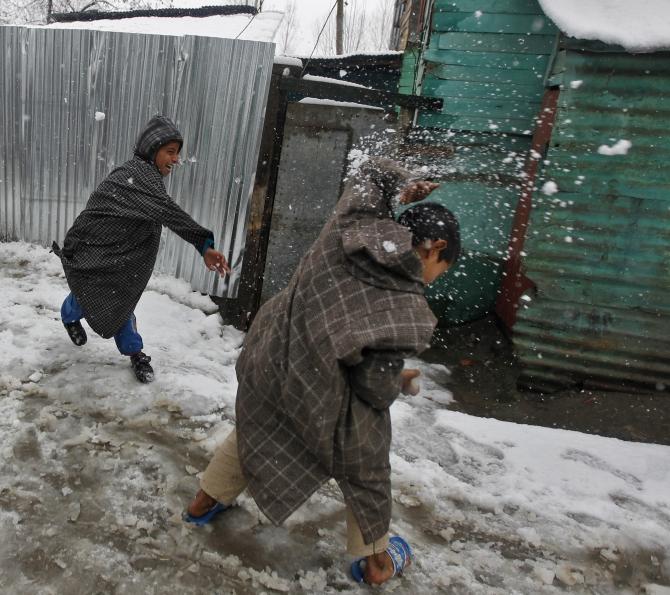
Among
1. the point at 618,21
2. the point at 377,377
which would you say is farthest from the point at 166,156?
the point at 618,21

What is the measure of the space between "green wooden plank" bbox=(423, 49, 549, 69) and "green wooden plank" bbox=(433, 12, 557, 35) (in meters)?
0.23

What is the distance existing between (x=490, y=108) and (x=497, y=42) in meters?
0.68

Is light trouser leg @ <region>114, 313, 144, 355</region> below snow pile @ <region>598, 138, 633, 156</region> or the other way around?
A: below

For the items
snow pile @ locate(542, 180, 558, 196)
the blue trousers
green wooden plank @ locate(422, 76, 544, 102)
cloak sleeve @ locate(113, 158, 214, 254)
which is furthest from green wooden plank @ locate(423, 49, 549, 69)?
the blue trousers

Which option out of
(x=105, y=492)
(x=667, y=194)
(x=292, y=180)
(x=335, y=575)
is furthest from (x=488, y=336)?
(x=105, y=492)

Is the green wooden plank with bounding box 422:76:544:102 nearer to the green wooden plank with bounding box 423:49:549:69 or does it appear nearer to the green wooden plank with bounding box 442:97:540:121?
the green wooden plank with bounding box 442:97:540:121

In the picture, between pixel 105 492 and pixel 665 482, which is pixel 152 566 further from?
pixel 665 482

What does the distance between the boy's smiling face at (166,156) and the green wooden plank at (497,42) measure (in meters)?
3.80

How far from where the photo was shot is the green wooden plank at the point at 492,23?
5.23 metres

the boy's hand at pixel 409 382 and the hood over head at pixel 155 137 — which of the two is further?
the hood over head at pixel 155 137

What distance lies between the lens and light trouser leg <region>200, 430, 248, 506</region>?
217 centimetres

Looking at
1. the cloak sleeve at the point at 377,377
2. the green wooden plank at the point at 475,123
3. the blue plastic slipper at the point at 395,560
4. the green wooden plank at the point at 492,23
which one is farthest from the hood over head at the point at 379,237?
the green wooden plank at the point at 492,23

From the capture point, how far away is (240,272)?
4859 millimetres

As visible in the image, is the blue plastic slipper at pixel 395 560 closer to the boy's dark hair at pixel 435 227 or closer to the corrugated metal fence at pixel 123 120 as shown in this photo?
the boy's dark hair at pixel 435 227
